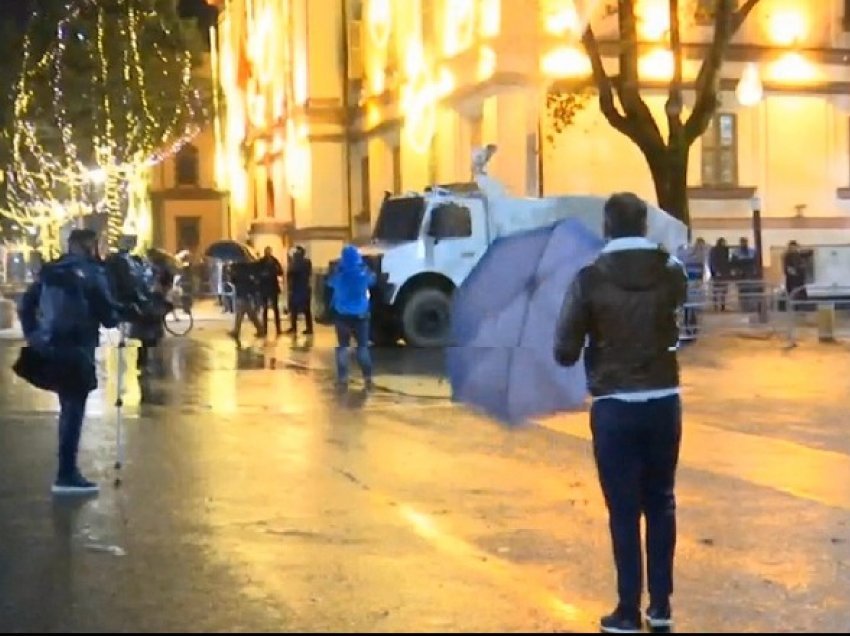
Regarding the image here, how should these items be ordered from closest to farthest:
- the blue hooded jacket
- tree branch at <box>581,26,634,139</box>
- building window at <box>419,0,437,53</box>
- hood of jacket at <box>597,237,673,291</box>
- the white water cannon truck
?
1. hood of jacket at <box>597,237,673,291</box>
2. the blue hooded jacket
3. the white water cannon truck
4. tree branch at <box>581,26,634,139</box>
5. building window at <box>419,0,437,53</box>

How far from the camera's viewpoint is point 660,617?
22.8ft

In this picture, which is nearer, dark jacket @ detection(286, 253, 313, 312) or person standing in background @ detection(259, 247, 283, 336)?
person standing in background @ detection(259, 247, 283, 336)

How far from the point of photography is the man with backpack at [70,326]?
420 inches

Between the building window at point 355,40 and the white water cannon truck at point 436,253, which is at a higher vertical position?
the building window at point 355,40

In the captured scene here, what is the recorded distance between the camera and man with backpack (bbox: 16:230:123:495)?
10.7 meters

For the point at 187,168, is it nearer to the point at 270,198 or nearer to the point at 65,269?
the point at 270,198

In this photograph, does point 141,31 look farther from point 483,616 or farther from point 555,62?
point 483,616

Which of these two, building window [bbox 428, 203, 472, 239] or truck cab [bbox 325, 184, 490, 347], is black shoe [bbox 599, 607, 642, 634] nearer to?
truck cab [bbox 325, 184, 490, 347]

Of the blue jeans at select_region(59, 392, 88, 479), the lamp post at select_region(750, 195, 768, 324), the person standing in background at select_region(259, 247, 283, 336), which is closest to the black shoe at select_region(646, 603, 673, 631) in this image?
the blue jeans at select_region(59, 392, 88, 479)

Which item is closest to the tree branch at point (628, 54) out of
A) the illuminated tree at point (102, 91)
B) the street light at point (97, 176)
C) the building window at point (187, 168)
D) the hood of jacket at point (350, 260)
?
the hood of jacket at point (350, 260)

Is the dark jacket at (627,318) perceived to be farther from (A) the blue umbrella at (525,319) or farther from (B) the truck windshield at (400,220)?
(B) the truck windshield at (400,220)

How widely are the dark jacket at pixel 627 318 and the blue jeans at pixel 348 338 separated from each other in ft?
42.0

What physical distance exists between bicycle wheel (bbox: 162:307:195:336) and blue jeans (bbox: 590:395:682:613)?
25.8 metres

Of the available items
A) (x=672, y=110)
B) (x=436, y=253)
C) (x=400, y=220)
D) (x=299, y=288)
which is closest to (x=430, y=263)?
(x=436, y=253)
